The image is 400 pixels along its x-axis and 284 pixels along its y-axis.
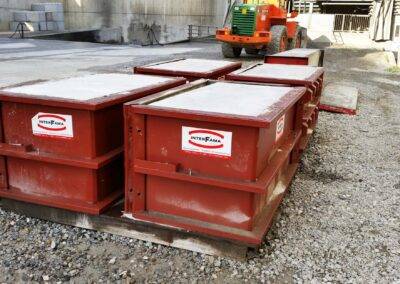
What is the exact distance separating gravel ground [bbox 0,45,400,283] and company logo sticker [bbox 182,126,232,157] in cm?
78

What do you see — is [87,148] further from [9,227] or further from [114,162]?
[9,227]

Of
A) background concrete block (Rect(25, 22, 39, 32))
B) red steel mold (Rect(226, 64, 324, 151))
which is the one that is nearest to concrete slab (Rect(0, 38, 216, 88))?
background concrete block (Rect(25, 22, 39, 32))

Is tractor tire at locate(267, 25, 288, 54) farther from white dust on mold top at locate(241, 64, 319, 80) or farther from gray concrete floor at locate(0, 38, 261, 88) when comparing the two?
white dust on mold top at locate(241, 64, 319, 80)

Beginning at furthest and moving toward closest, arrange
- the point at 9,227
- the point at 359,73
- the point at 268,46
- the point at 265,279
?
the point at 268,46
the point at 359,73
the point at 9,227
the point at 265,279

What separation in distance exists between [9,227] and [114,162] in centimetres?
99

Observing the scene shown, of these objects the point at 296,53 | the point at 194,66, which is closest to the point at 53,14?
the point at 296,53

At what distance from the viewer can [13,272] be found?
116 inches

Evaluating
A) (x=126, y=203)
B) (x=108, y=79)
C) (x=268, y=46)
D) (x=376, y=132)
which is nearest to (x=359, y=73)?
(x=268, y=46)

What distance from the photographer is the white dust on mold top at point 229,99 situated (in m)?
3.10

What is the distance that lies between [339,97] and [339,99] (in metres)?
Result: 0.21

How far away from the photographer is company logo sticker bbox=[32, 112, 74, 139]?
3.29 meters

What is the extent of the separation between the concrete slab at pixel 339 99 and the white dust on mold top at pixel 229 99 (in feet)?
14.0

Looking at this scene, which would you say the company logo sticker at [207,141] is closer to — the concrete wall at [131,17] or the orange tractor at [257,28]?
the orange tractor at [257,28]

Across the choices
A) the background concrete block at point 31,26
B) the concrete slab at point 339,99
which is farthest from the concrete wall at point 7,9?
the concrete slab at point 339,99
